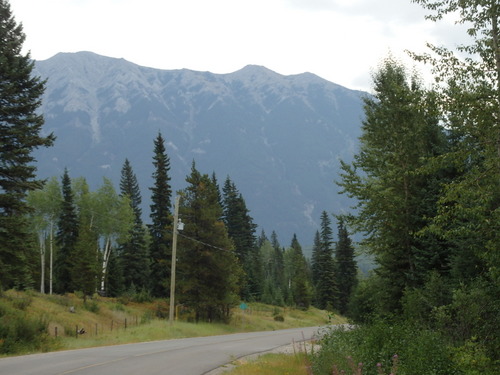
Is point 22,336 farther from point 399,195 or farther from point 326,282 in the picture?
point 326,282

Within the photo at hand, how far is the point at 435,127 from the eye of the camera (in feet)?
79.4

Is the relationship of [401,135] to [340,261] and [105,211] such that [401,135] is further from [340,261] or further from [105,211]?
[340,261]

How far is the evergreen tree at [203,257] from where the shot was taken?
4294 centimetres

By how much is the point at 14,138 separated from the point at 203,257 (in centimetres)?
2098

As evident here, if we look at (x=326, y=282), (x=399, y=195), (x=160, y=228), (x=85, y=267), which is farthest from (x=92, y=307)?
(x=326, y=282)

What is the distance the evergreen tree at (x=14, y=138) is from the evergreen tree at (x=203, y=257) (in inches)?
707

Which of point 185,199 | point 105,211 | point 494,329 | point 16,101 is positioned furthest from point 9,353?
point 105,211

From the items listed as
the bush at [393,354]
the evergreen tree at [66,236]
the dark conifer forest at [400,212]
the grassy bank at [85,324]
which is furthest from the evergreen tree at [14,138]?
the evergreen tree at [66,236]

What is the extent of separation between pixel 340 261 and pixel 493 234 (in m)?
77.8

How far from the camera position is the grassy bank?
67.9 feet

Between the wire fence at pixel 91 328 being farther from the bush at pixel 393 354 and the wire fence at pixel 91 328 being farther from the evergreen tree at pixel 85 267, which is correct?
the bush at pixel 393 354

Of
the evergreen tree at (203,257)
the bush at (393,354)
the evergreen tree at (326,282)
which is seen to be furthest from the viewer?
the evergreen tree at (326,282)

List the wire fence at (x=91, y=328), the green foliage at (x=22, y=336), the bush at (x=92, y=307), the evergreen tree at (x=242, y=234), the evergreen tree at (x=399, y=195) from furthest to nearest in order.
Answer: the evergreen tree at (x=242, y=234) < the bush at (x=92, y=307) < the wire fence at (x=91, y=328) < the evergreen tree at (x=399, y=195) < the green foliage at (x=22, y=336)

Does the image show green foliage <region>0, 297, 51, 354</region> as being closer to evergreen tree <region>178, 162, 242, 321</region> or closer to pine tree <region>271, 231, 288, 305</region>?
evergreen tree <region>178, 162, 242, 321</region>
